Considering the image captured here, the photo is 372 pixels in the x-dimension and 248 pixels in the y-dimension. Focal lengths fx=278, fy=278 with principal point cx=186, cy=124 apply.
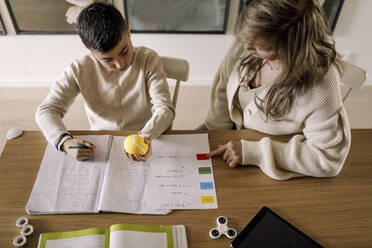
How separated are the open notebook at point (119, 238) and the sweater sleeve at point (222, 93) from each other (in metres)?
0.66

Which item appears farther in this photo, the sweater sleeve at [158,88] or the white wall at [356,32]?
the white wall at [356,32]

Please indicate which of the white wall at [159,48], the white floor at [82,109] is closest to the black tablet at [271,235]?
the white floor at [82,109]

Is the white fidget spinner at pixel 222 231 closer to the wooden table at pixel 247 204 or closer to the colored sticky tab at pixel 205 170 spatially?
the wooden table at pixel 247 204

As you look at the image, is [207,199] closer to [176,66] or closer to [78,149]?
[78,149]

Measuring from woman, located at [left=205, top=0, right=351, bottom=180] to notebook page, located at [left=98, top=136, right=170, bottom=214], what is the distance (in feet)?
0.86

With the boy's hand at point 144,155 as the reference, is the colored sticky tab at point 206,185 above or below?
below

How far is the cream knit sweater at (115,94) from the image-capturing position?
108 centimetres

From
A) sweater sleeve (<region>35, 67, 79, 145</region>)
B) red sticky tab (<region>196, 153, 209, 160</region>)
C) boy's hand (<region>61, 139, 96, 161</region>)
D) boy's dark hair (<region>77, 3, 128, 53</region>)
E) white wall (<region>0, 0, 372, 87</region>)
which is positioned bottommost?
white wall (<region>0, 0, 372, 87</region>)

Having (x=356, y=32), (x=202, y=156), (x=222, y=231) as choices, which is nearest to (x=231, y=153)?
(x=202, y=156)

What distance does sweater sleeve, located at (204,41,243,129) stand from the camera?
3.73ft

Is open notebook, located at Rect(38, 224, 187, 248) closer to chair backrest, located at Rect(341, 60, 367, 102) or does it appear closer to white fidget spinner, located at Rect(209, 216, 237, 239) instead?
white fidget spinner, located at Rect(209, 216, 237, 239)

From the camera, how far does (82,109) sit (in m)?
2.26

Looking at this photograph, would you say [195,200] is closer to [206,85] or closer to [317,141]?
[317,141]

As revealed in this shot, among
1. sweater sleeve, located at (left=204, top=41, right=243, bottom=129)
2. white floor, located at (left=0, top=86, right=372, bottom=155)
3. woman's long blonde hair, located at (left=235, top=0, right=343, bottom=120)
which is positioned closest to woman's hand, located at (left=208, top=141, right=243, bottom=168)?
woman's long blonde hair, located at (left=235, top=0, right=343, bottom=120)
